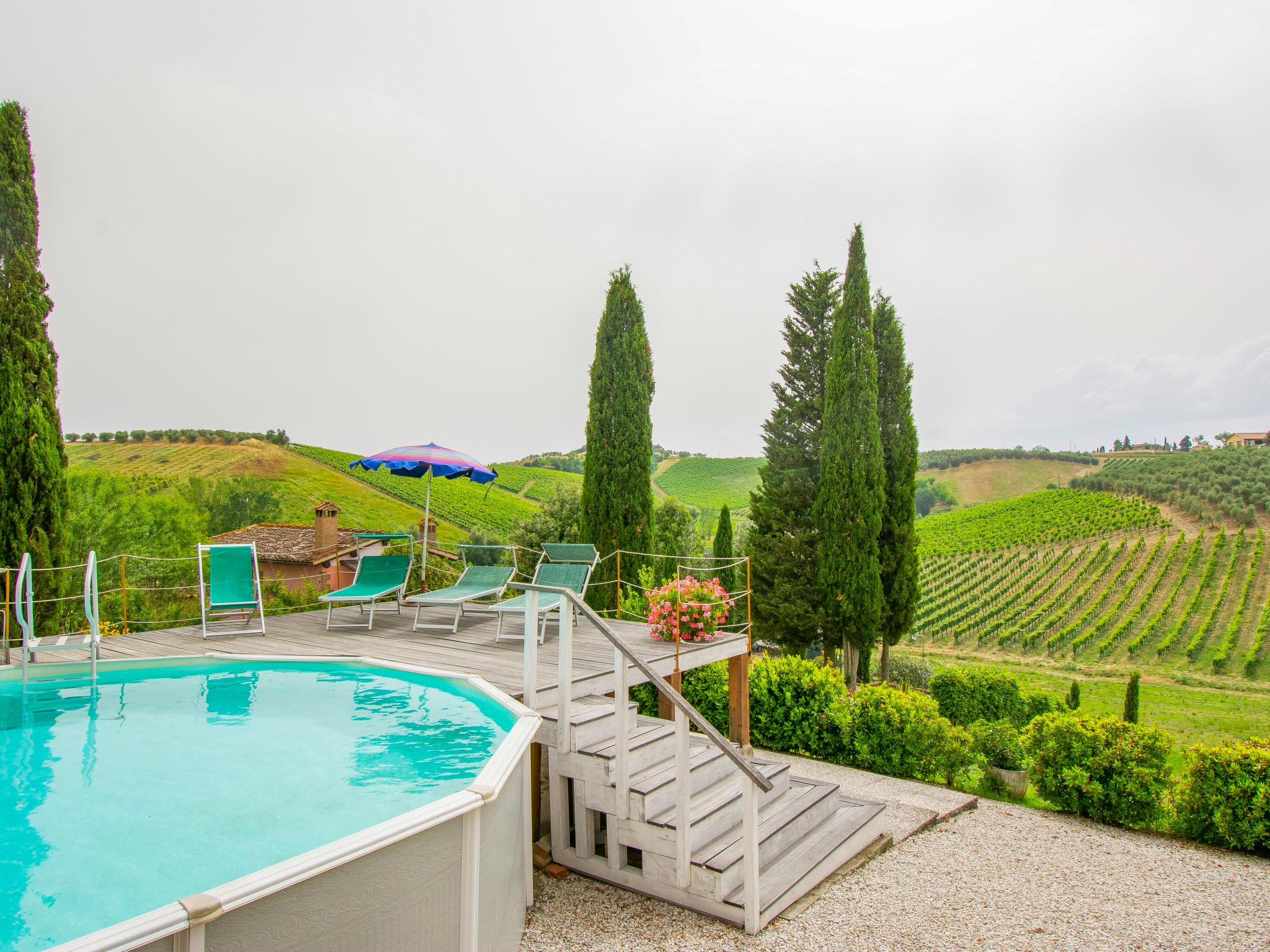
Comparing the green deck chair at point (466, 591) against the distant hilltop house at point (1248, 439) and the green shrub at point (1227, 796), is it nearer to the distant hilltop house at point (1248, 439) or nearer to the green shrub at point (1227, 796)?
the green shrub at point (1227, 796)

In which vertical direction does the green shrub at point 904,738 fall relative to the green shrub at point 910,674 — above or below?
above

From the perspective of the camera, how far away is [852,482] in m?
14.8

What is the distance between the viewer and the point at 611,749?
14.6ft

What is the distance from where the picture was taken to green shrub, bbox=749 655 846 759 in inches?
327

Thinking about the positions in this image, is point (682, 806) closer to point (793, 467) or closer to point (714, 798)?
point (714, 798)

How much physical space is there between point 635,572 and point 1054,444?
79030mm

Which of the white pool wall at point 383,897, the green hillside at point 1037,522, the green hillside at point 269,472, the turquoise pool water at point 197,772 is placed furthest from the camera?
the green hillside at point 1037,522

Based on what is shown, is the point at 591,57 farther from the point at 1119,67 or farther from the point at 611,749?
the point at 611,749

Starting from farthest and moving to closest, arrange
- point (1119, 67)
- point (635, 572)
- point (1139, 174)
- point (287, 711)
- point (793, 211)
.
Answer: point (1139, 174) < point (793, 211) < point (1119, 67) < point (635, 572) < point (287, 711)

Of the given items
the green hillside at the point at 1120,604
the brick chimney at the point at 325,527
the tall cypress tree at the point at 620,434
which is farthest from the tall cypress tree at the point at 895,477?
the green hillside at the point at 1120,604

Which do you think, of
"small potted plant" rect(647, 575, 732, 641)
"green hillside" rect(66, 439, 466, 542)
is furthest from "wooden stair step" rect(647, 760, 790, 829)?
"green hillside" rect(66, 439, 466, 542)

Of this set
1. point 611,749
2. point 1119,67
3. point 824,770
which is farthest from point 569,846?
point 1119,67

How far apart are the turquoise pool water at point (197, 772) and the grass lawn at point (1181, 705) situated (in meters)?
18.4

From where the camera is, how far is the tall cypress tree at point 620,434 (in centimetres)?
1262
